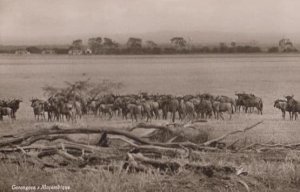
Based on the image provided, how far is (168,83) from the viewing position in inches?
165

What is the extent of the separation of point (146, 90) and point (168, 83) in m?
0.17

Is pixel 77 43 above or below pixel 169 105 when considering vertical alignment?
above

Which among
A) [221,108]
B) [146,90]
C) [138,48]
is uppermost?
[138,48]

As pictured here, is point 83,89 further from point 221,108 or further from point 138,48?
point 221,108

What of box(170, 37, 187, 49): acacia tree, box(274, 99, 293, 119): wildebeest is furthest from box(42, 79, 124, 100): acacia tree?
box(274, 99, 293, 119): wildebeest

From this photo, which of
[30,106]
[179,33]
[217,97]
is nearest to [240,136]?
[217,97]

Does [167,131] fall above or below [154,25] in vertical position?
below

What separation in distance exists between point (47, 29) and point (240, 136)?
5.40ft

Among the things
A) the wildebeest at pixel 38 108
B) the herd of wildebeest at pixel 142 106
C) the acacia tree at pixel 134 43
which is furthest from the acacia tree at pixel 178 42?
the wildebeest at pixel 38 108

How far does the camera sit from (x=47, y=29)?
13.9 feet

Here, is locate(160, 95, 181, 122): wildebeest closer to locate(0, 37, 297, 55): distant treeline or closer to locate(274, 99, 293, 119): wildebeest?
locate(0, 37, 297, 55): distant treeline

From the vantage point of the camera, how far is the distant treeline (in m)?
4.13

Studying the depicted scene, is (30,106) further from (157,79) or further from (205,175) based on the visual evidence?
(205,175)

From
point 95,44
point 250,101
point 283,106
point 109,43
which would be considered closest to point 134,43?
point 109,43
